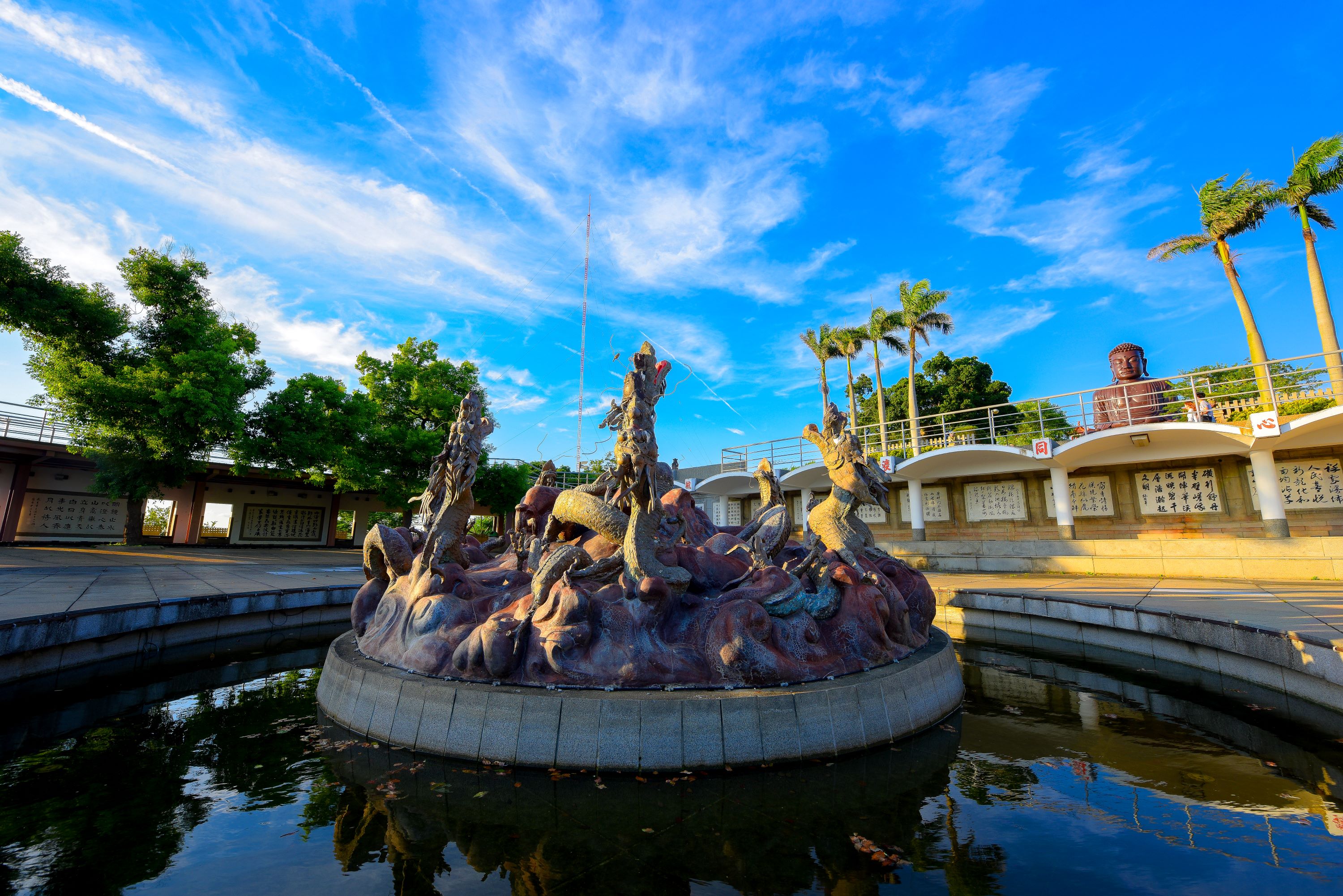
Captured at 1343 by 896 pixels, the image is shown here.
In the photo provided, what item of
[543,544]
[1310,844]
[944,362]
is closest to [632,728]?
[543,544]

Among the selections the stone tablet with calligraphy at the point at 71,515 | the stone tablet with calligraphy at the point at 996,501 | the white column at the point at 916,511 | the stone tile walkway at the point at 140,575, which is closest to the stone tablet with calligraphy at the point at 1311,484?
the stone tablet with calligraphy at the point at 996,501

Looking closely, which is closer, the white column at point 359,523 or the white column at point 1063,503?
the white column at point 1063,503

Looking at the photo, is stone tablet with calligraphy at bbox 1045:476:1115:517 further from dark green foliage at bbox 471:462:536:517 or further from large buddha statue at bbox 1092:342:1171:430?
dark green foliage at bbox 471:462:536:517

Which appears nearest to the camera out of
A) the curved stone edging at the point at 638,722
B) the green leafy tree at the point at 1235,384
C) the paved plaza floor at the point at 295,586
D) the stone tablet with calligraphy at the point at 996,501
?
the curved stone edging at the point at 638,722

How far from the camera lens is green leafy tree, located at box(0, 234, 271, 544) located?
19016mm

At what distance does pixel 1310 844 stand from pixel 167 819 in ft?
26.2

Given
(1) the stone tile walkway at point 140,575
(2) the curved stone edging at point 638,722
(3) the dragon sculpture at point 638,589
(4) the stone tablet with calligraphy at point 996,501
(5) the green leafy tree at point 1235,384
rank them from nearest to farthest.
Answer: (2) the curved stone edging at point 638,722, (3) the dragon sculpture at point 638,589, (1) the stone tile walkway at point 140,575, (5) the green leafy tree at point 1235,384, (4) the stone tablet with calligraphy at point 996,501

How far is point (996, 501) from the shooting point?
2342 cm

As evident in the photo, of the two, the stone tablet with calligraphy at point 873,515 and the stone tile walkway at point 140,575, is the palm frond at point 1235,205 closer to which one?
the stone tablet with calligraphy at point 873,515

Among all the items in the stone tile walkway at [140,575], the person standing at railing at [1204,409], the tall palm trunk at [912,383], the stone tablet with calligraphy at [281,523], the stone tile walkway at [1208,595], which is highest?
the tall palm trunk at [912,383]

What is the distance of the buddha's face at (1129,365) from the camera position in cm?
2069

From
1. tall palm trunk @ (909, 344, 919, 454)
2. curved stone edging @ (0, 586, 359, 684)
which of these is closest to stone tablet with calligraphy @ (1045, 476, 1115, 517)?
tall palm trunk @ (909, 344, 919, 454)

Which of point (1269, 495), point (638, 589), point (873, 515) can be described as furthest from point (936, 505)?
point (638, 589)

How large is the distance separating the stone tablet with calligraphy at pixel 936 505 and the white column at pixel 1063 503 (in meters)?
4.90
